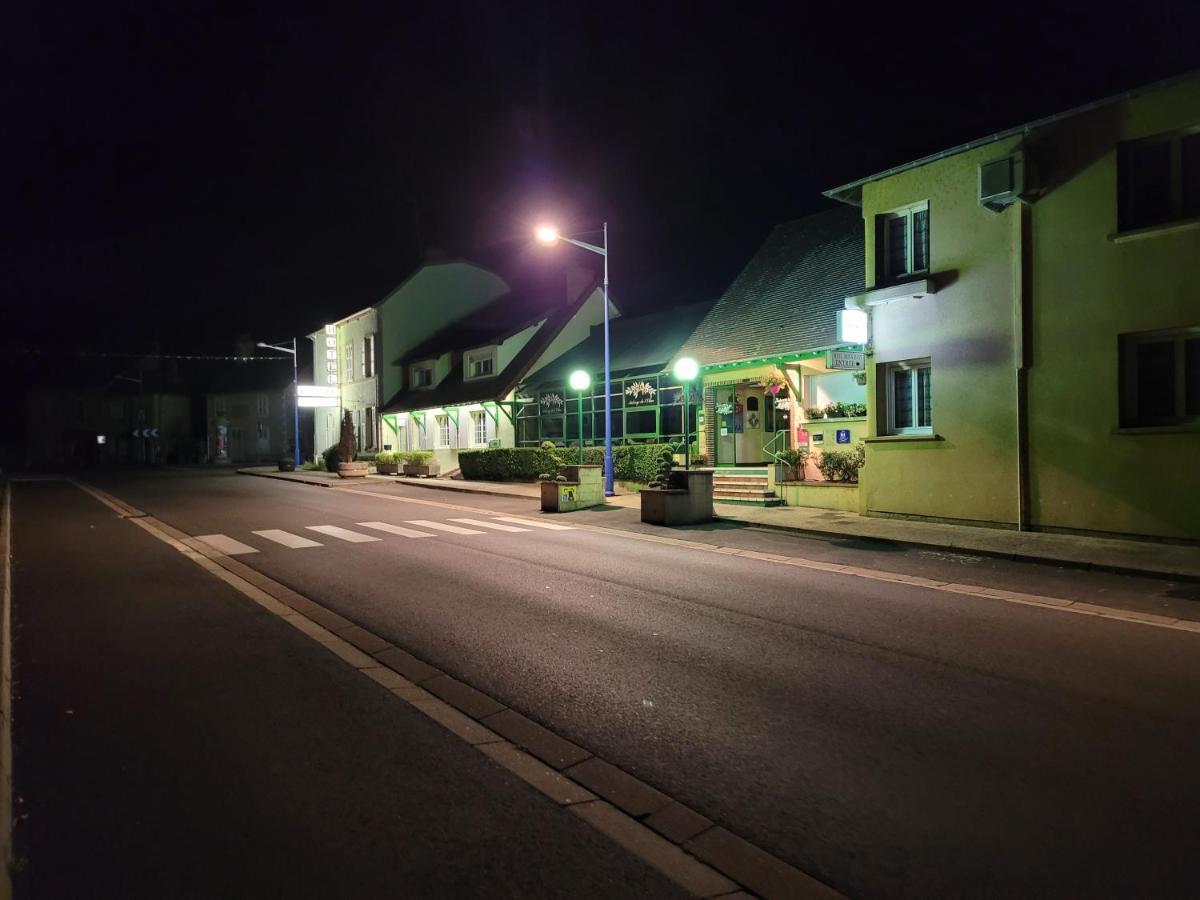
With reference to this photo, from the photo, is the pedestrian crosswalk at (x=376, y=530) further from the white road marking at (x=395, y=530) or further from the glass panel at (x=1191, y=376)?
the glass panel at (x=1191, y=376)

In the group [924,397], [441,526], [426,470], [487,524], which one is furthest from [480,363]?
[924,397]

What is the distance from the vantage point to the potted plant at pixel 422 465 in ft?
107

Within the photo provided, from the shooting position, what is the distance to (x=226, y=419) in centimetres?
6172

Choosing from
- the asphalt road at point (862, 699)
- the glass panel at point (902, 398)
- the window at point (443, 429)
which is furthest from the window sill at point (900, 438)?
the window at point (443, 429)

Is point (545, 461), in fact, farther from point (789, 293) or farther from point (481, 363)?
point (789, 293)

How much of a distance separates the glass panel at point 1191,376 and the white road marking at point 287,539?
13.8 metres

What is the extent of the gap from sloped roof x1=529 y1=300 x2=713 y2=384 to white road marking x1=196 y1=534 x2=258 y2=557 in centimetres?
1398

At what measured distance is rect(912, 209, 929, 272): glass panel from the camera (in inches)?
584

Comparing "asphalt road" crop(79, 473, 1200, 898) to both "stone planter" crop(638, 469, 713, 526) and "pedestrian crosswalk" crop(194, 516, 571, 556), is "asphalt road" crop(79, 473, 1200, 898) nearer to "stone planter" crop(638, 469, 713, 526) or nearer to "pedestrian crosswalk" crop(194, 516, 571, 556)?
"pedestrian crosswalk" crop(194, 516, 571, 556)

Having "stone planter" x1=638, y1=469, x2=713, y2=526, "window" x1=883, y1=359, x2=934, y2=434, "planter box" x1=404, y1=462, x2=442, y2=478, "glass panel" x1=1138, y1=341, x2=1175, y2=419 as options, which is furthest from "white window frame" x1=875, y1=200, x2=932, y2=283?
"planter box" x1=404, y1=462, x2=442, y2=478

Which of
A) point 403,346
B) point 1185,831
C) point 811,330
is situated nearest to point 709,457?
point 811,330

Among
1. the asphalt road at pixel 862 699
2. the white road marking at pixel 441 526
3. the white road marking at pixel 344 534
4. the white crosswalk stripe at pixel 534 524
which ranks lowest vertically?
the asphalt road at pixel 862 699

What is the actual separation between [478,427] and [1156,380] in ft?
86.6

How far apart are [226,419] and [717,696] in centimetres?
6506
